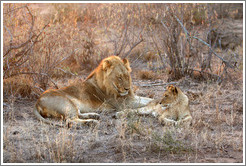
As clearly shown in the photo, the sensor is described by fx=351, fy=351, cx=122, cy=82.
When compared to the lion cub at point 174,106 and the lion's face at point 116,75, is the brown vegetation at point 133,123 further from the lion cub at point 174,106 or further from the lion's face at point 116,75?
the lion's face at point 116,75

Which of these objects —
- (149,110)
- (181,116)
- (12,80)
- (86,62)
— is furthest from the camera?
(86,62)

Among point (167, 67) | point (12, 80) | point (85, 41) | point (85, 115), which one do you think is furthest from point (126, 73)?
point (85, 41)

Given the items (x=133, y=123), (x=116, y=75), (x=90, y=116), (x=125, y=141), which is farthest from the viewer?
(x=116, y=75)

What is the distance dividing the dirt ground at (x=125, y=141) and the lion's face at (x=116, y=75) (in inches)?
16.8

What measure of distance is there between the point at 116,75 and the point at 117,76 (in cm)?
2

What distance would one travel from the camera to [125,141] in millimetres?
4090

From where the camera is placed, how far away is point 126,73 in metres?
5.40

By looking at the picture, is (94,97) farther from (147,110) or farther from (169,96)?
(169,96)

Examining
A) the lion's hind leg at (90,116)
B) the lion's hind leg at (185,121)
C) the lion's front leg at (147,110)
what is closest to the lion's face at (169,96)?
the lion's front leg at (147,110)

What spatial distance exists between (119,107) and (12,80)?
1958mm

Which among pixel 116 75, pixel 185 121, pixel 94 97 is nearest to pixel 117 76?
pixel 116 75

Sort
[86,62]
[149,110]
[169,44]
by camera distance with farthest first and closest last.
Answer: [86,62] < [169,44] < [149,110]

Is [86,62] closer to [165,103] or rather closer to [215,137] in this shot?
[165,103]

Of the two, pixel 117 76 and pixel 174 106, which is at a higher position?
pixel 117 76
